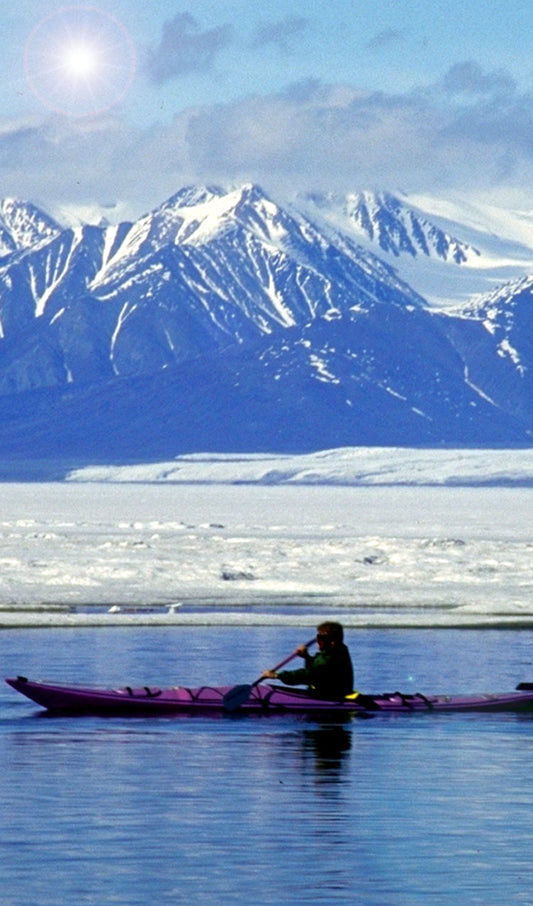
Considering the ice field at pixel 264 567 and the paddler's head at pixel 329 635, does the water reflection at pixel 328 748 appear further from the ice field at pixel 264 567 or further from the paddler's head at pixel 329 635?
the ice field at pixel 264 567

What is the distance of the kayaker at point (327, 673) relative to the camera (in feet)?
101

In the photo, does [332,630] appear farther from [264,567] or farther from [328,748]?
[264,567]

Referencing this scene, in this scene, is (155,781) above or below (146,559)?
below

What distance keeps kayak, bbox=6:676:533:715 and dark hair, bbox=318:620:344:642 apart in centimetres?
94

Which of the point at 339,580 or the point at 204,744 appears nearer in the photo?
the point at 204,744

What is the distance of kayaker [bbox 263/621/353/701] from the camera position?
30.8m

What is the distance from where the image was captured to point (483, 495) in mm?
158000

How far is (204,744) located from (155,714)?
2.63m

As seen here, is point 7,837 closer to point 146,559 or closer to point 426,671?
point 426,671

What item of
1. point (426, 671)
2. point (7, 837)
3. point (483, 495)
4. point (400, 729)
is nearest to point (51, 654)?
point (426, 671)

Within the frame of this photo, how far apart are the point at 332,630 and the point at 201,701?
7.27 ft

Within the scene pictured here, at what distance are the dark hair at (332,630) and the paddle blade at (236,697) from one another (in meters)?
1.37

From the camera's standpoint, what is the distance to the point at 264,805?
2347 centimetres

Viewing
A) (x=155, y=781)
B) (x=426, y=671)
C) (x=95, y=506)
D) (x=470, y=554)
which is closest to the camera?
(x=155, y=781)
